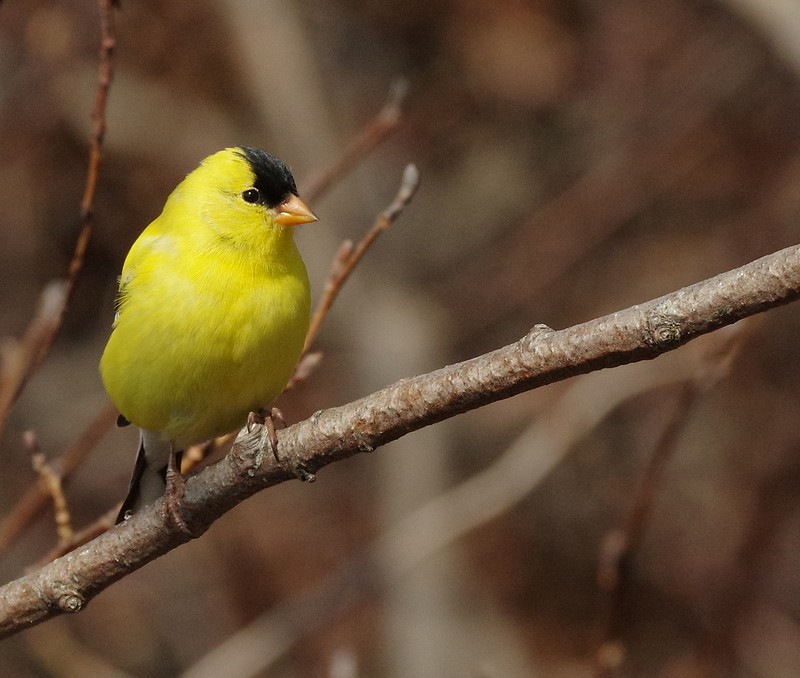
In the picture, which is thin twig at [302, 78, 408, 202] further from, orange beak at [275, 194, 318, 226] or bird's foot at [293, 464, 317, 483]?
bird's foot at [293, 464, 317, 483]

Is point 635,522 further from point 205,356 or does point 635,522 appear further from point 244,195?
point 244,195

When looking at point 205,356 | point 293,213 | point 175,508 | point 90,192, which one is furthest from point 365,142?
point 175,508

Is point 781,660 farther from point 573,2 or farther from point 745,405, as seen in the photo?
point 573,2

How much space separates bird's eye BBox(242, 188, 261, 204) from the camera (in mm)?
3342

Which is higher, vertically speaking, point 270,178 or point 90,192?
point 90,192

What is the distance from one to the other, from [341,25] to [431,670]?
4721 millimetres

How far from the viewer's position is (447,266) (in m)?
8.27

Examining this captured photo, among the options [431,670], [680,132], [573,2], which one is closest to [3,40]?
[573,2]

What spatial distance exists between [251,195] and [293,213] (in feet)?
0.56

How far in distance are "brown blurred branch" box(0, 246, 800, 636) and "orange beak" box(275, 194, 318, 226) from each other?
3.41 ft

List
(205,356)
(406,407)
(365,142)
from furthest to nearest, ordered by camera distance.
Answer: (365,142)
(205,356)
(406,407)

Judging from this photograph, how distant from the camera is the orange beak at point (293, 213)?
326 cm

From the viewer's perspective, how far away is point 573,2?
779 cm

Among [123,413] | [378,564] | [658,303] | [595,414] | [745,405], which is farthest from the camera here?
[745,405]
